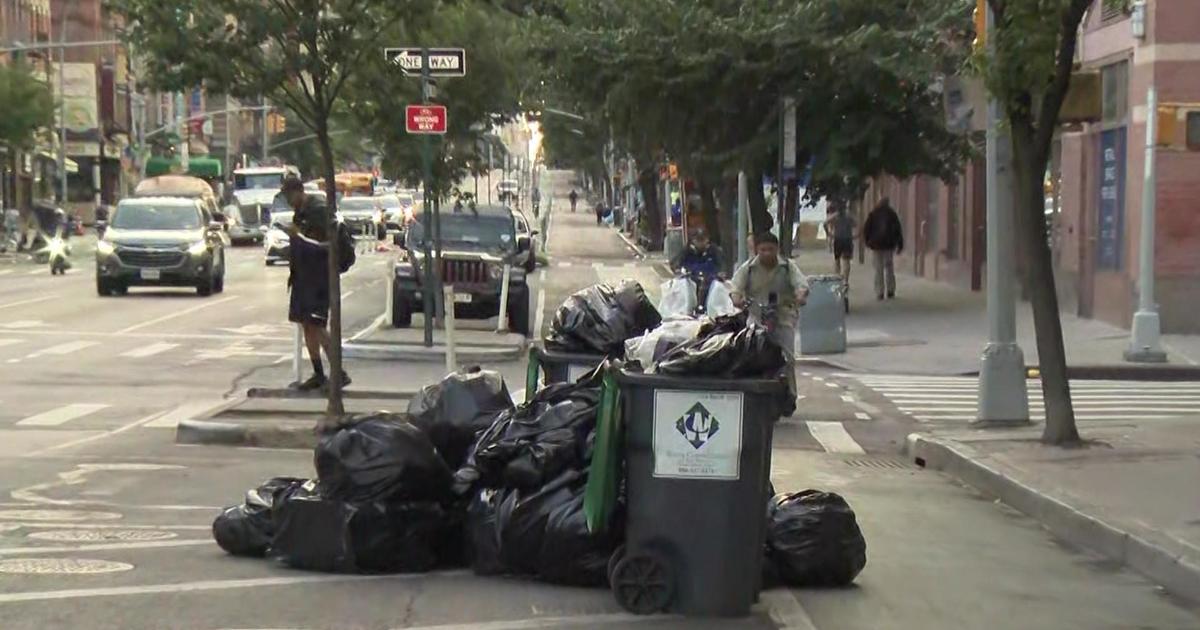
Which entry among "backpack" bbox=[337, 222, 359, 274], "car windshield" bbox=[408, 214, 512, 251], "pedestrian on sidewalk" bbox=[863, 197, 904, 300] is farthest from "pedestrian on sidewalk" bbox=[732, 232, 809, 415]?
"pedestrian on sidewalk" bbox=[863, 197, 904, 300]

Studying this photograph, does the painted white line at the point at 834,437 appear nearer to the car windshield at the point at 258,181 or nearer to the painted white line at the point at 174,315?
the painted white line at the point at 174,315

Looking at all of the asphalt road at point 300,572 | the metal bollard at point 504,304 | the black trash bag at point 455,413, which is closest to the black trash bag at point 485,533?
the asphalt road at point 300,572

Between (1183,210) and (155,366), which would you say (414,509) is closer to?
(155,366)

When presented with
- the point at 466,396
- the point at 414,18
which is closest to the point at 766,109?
the point at 414,18

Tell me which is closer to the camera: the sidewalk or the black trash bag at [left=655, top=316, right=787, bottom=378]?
the black trash bag at [left=655, top=316, right=787, bottom=378]

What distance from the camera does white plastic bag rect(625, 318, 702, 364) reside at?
25.6 feet

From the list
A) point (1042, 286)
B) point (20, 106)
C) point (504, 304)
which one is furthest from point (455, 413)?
point (20, 106)

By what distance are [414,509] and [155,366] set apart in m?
12.2

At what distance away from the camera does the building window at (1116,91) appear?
2425cm

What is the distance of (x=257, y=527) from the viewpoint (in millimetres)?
8656

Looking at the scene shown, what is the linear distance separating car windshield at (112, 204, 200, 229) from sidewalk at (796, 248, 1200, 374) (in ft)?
41.6

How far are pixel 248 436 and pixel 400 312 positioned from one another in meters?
11.6

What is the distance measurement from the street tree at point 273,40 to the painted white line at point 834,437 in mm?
4013

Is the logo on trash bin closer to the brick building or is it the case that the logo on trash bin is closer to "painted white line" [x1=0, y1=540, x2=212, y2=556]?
"painted white line" [x1=0, y1=540, x2=212, y2=556]
